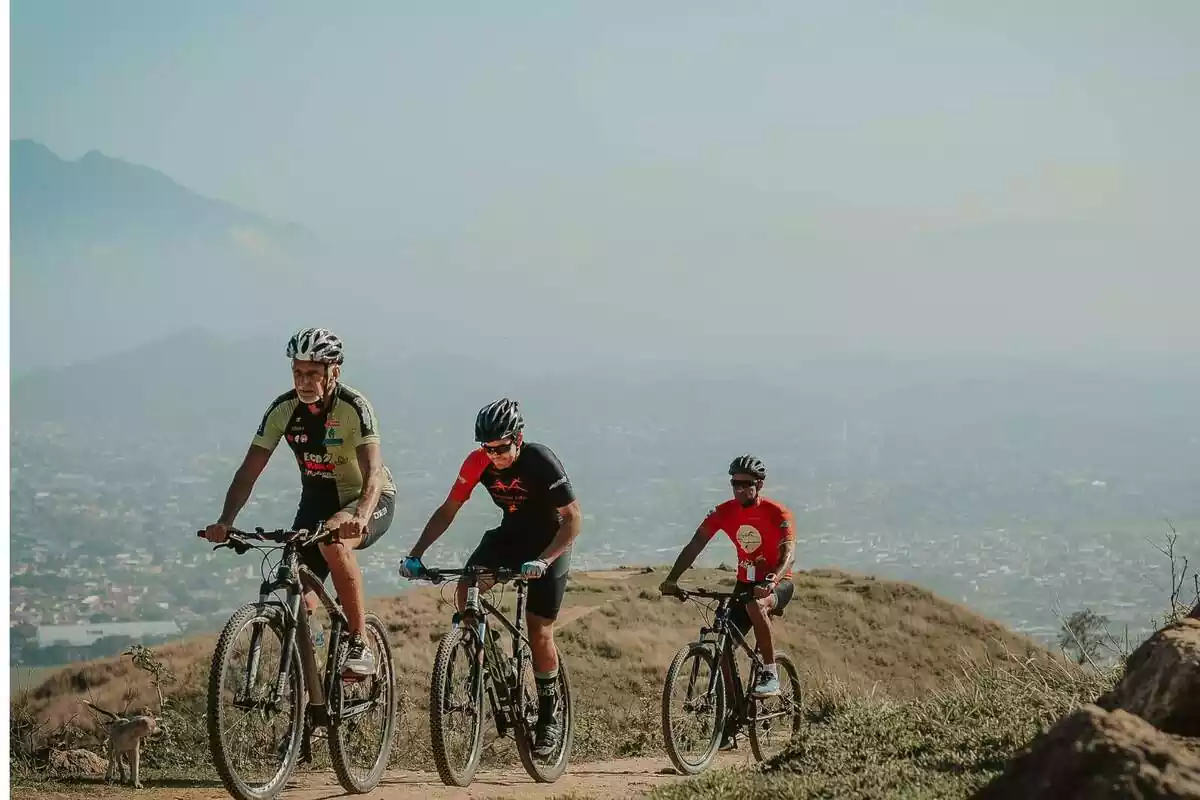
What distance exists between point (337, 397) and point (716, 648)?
316 centimetres

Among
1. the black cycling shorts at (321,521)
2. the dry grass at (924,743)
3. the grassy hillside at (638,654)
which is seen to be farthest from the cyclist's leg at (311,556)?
the dry grass at (924,743)

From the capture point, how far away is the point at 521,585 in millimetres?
7703

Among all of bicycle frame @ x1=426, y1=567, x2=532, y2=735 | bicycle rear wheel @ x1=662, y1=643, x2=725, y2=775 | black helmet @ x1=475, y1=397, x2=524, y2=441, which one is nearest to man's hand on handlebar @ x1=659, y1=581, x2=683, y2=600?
bicycle rear wheel @ x1=662, y1=643, x2=725, y2=775

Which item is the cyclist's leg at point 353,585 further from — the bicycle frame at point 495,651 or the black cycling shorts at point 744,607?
the black cycling shorts at point 744,607

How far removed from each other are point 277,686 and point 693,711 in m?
3.11

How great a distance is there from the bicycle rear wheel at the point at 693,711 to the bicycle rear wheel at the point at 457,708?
4.66 ft

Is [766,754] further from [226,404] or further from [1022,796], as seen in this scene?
[226,404]

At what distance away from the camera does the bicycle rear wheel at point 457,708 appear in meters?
7.28

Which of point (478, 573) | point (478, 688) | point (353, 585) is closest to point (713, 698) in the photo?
point (478, 688)

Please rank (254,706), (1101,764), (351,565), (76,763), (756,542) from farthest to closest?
(756,542), (76,763), (351,565), (254,706), (1101,764)

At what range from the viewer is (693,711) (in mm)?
8836

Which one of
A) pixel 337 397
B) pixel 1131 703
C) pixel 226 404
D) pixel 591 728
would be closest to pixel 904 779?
pixel 1131 703

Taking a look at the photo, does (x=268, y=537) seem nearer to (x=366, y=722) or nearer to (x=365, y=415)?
(x=365, y=415)

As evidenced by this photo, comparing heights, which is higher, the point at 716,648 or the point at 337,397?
the point at 337,397
